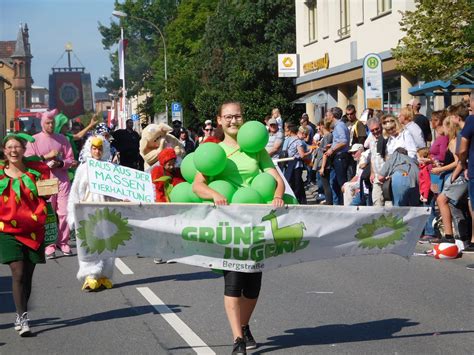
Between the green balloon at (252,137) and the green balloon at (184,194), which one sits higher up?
the green balloon at (252,137)

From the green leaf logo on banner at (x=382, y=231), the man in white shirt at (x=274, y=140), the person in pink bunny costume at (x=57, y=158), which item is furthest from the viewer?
the man in white shirt at (x=274, y=140)

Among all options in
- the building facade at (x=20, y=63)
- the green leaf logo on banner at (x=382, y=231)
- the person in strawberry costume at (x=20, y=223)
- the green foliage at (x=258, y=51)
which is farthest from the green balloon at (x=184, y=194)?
the building facade at (x=20, y=63)

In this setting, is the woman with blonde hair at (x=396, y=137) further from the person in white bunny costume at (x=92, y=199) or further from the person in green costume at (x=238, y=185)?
the person in green costume at (x=238, y=185)

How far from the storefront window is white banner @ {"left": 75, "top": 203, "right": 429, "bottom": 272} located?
991 inches

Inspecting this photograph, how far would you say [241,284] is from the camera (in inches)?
281

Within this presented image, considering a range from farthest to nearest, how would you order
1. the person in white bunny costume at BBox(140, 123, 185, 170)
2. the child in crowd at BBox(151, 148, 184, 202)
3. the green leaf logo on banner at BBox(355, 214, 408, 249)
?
the person in white bunny costume at BBox(140, 123, 185, 170) → the child in crowd at BBox(151, 148, 184, 202) → the green leaf logo on banner at BBox(355, 214, 408, 249)

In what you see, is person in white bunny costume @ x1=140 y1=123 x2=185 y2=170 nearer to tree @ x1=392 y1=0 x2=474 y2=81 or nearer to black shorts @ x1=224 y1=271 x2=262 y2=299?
black shorts @ x1=224 y1=271 x2=262 y2=299

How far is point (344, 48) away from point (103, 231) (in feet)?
102

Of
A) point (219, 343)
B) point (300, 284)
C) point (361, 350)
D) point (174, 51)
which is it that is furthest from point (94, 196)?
point (174, 51)

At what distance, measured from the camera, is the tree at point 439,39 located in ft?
71.5

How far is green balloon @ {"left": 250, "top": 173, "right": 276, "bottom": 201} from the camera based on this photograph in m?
7.20

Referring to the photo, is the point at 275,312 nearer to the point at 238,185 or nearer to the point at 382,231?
the point at 382,231

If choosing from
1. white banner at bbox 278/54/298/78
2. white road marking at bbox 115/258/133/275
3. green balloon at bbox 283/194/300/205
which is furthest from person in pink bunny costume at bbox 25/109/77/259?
white banner at bbox 278/54/298/78

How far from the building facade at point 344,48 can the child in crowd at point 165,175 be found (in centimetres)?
1813
